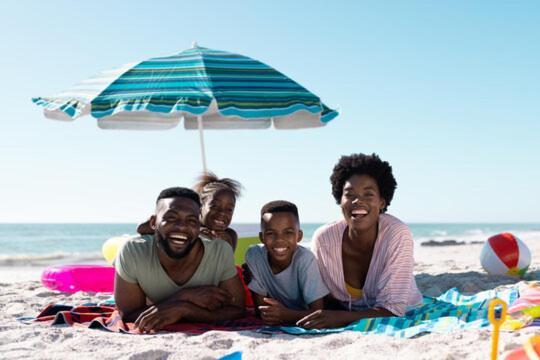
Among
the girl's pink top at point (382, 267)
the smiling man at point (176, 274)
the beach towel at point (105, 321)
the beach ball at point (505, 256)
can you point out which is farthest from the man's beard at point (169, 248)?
the beach ball at point (505, 256)

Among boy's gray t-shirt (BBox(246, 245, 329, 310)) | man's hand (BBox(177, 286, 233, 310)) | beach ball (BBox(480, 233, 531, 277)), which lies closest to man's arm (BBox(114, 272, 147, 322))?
man's hand (BBox(177, 286, 233, 310))

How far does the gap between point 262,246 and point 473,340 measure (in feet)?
5.59

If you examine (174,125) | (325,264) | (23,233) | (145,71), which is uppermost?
(145,71)

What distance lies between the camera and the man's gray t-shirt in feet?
12.3

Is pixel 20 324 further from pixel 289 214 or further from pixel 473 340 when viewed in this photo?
pixel 473 340

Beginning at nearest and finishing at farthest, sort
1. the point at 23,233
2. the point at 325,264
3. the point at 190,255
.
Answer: the point at 190,255, the point at 325,264, the point at 23,233

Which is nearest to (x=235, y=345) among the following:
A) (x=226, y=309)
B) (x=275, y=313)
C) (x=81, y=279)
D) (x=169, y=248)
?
(x=275, y=313)

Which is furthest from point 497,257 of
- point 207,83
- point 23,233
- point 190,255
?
point 23,233

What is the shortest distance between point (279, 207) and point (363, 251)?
0.68 metres

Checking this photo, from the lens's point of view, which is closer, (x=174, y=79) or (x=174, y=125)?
(x=174, y=79)

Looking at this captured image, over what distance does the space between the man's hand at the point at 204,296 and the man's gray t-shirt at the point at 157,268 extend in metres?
0.12

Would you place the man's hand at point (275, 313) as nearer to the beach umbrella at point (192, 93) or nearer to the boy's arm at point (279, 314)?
the boy's arm at point (279, 314)

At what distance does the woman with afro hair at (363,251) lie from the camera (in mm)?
3898

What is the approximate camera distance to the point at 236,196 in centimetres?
515
